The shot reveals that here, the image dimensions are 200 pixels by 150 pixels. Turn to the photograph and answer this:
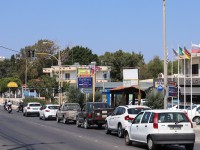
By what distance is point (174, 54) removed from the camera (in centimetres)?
3856

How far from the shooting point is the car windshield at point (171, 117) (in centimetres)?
1602

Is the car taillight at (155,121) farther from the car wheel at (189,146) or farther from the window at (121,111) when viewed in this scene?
the window at (121,111)

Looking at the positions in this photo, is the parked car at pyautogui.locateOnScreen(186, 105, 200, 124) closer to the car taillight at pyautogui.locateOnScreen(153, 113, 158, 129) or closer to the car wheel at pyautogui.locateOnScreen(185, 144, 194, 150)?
the car wheel at pyautogui.locateOnScreen(185, 144, 194, 150)

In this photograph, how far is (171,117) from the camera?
53.2 feet

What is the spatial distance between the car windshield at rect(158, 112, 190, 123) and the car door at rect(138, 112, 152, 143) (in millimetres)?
539

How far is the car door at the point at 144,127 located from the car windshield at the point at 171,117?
1.77 ft

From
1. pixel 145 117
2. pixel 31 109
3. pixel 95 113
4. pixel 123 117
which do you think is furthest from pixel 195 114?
pixel 31 109

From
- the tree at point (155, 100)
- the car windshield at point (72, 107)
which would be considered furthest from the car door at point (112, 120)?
the tree at point (155, 100)

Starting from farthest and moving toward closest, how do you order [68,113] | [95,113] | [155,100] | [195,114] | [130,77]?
[155,100] → [130,77] → [68,113] → [195,114] → [95,113]

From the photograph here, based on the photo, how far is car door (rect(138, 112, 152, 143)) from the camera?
53.7 ft

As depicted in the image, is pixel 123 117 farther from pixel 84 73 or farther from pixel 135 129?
pixel 84 73

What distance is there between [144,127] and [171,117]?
1.09 metres

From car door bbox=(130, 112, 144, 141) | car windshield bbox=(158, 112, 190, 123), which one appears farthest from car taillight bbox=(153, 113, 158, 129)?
car door bbox=(130, 112, 144, 141)

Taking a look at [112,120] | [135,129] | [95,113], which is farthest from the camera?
[95,113]
